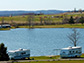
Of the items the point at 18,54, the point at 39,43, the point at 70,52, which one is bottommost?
the point at 39,43

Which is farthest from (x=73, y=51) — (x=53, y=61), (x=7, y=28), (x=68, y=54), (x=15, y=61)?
(x=7, y=28)

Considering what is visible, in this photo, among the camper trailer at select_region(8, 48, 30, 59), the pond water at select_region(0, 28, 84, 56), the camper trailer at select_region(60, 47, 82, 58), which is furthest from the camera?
the pond water at select_region(0, 28, 84, 56)

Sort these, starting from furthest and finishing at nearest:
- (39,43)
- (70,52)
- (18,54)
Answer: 1. (39,43)
2. (70,52)
3. (18,54)

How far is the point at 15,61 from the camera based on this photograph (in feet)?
189

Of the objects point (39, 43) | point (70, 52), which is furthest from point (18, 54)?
point (39, 43)

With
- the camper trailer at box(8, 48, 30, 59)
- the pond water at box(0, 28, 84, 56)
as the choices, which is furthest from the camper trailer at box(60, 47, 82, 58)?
the pond water at box(0, 28, 84, 56)

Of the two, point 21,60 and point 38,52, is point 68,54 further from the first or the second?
point 38,52

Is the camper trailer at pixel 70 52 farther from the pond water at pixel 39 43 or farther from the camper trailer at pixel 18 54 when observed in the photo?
the pond water at pixel 39 43

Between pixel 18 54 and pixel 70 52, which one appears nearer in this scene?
pixel 18 54

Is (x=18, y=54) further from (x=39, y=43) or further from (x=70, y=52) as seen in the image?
(x=39, y=43)

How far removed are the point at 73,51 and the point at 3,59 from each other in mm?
14752

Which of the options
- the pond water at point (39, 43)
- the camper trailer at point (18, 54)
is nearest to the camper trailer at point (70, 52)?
the camper trailer at point (18, 54)

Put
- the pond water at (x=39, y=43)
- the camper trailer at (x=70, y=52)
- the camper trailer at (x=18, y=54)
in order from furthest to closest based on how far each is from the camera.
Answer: the pond water at (x=39, y=43)
the camper trailer at (x=70, y=52)
the camper trailer at (x=18, y=54)

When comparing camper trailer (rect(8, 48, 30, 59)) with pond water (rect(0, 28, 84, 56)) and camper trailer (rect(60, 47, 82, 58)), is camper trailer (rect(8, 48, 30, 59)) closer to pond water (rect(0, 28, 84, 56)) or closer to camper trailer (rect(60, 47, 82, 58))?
camper trailer (rect(60, 47, 82, 58))
